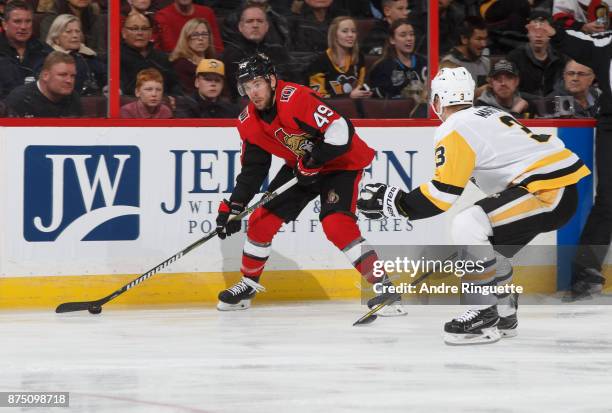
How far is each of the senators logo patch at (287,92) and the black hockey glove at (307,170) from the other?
9.8 inches

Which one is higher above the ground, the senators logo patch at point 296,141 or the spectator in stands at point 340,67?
the spectator in stands at point 340,67

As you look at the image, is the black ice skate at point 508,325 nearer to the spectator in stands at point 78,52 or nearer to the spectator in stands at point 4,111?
the spectator in stands at point 78,52

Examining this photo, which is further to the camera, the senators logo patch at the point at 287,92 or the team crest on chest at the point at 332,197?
the team crest on chest at the point at 332,197

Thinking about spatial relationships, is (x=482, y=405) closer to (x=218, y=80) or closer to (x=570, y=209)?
(x=570, y=209)

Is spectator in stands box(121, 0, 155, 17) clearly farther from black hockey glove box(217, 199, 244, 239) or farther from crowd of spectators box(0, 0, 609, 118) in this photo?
black hockey glove box(217, 199, 244, 239)

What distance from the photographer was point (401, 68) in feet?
19.3

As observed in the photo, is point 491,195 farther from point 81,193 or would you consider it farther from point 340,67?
point 81,193

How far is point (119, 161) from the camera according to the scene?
5.49 m

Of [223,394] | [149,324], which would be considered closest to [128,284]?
[149,324]

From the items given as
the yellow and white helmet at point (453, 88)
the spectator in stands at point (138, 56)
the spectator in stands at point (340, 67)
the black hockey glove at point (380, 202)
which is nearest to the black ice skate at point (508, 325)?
the black hockey glove at point (380, 202)

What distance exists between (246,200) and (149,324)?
0.70 m

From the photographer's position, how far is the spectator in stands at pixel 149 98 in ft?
18.2

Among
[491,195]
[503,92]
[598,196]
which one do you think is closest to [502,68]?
[503,92]

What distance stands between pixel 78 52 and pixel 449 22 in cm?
176
